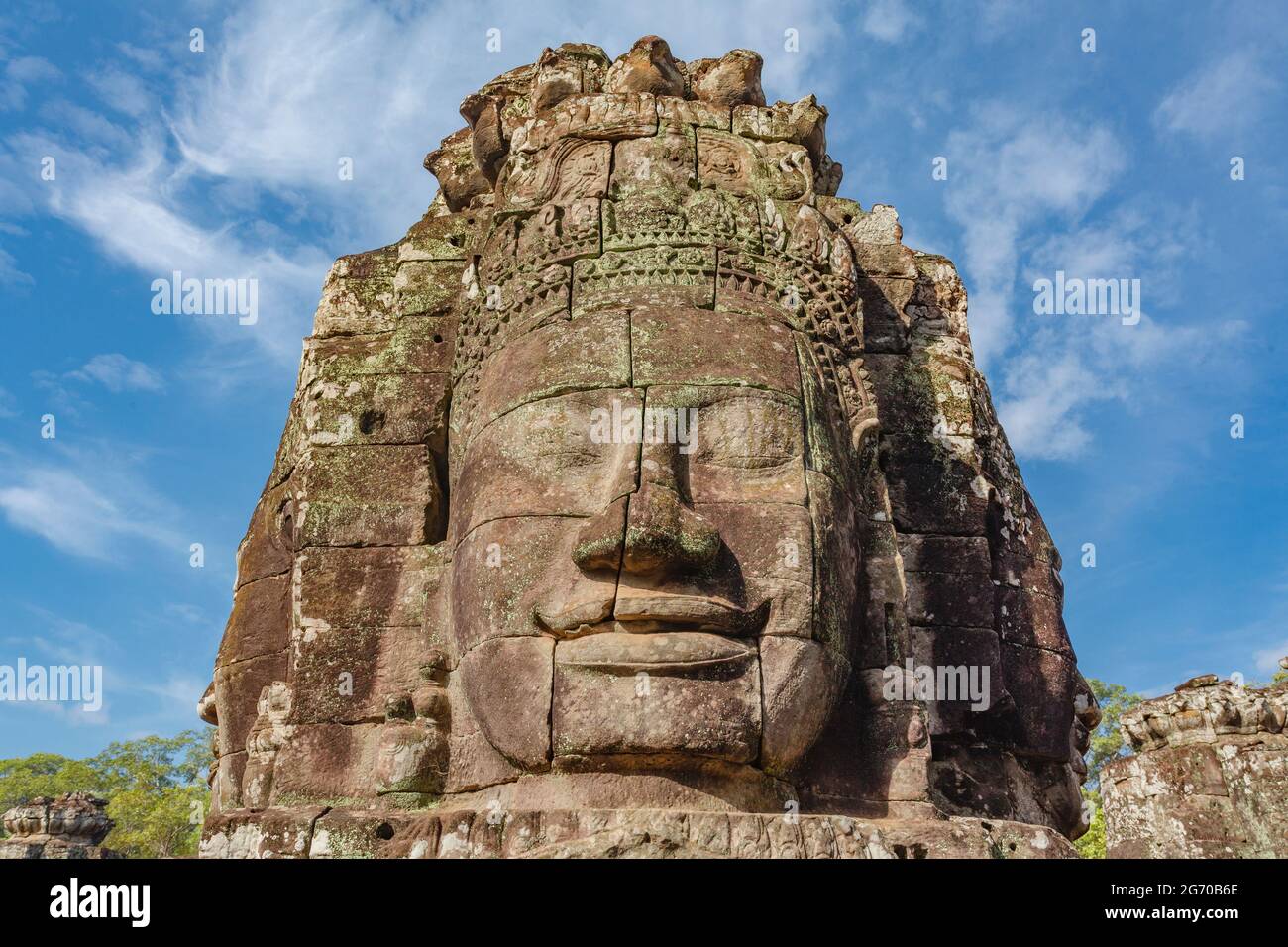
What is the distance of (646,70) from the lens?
6.82 meters

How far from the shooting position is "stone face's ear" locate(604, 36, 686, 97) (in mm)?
6824

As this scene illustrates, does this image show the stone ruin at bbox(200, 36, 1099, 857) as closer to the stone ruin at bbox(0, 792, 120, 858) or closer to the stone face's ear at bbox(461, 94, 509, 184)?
the stone face's ear at bbox(461, 94, 509, 184)

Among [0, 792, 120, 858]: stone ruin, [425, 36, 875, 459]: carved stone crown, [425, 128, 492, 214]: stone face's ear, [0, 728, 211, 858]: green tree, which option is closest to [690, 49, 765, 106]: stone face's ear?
[425, 36, 875, 459]: carved stone crown

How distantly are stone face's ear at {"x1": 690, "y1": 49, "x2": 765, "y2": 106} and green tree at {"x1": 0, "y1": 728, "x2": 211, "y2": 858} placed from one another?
91.9ft

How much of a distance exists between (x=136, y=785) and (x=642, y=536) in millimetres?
43585

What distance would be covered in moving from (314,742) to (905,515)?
11.1 ft

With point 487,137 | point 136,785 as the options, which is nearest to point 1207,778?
point 487,137

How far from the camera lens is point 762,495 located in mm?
5258

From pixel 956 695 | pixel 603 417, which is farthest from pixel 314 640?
pixel 956 695

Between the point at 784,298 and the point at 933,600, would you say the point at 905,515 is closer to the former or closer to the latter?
the point at 933,600

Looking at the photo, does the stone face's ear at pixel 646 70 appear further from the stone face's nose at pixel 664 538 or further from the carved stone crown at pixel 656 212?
the stone face's nose at pixel 664 538

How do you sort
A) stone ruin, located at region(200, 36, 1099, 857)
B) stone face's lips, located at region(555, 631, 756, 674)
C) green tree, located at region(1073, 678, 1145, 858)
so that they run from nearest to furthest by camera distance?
stone face's lips, located at region(555, 631, 756, 674), stone ruin, located at region(200, 36, 1099, 857), green tree, located at region(1073, 678, 1145, 858)

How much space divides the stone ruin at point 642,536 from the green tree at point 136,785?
2687 cm

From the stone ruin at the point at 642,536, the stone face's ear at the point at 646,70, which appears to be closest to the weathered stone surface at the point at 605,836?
the stone ruin at the point at 642,536
